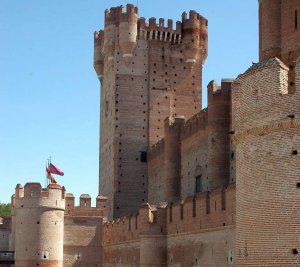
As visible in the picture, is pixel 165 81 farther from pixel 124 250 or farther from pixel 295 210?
pixel 295 210

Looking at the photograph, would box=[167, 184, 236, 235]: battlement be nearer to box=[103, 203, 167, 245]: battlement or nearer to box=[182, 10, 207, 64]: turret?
box=[103, 203, 167, 245]: battlement

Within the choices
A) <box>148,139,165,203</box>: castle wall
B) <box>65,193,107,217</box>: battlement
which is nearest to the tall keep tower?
<box>148,139,165,203</box>: castle wall

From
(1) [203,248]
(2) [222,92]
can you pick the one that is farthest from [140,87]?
(1) [203,248]

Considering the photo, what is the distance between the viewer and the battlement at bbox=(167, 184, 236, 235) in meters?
19.1

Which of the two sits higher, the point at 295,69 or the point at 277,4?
the point at 277,4

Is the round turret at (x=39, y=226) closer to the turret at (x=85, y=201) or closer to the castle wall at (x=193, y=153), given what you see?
the turret at (x=85, y=201)

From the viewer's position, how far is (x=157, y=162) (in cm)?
3775

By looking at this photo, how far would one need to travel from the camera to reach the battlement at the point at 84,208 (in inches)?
1396

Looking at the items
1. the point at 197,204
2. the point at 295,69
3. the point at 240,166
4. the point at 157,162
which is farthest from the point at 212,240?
the point at 157,162

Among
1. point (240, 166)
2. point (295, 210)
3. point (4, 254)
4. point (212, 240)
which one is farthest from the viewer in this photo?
point (4, 254)

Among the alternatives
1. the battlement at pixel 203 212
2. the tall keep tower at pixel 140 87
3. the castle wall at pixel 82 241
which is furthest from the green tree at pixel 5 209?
the battlement at pixel 203 212

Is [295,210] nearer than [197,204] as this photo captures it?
Yes

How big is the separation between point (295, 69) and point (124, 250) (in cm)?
2054

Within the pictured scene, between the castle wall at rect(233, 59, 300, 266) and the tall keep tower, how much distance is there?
28070mm
